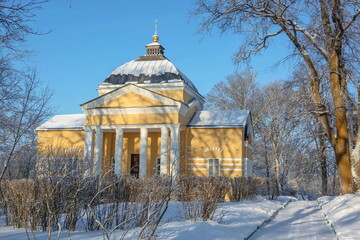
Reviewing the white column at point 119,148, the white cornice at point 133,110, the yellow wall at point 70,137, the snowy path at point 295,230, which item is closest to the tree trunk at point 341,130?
the snowy path at point 295,230

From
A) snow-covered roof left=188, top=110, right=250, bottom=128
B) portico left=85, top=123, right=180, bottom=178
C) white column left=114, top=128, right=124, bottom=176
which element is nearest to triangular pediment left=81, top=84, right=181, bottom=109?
portico left=85, top=123, right=180, bottom=178

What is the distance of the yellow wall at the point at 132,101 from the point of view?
24125 mm

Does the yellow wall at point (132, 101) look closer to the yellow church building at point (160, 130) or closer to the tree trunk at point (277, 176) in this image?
the yellow church building at point (160, 130)

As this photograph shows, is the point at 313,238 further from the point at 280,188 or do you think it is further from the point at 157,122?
the point at 280,188

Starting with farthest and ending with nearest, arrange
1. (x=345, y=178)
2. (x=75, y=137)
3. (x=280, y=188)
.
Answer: (x=280, y=188)
(x=75, y=137)
(x=345, y=178)

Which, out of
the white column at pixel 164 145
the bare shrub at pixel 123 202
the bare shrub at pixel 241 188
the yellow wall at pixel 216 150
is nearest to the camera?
the bare shrub at pixel 123 202

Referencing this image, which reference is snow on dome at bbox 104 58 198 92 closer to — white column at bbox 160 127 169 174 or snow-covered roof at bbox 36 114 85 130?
snow-covered roof at bbox 36 114 85 130

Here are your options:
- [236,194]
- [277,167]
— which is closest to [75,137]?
[236,194]

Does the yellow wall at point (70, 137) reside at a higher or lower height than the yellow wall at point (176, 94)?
lower

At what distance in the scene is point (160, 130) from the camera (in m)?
25.3

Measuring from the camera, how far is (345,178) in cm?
1533

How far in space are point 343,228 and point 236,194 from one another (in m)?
10.1

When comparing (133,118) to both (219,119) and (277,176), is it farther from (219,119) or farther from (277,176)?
(277,176)

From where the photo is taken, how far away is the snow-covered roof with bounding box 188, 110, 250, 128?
2468 centimetres
